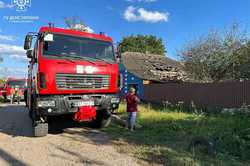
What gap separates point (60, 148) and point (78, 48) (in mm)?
3207

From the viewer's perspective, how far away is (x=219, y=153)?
24.0ft

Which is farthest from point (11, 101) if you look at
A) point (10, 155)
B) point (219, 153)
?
point (219, 153)

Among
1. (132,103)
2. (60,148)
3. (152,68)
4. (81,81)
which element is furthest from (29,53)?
(152,68)

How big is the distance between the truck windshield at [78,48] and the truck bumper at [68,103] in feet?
3.84

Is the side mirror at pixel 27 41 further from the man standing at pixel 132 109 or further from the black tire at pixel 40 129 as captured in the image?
the man standing at pixel 132 109

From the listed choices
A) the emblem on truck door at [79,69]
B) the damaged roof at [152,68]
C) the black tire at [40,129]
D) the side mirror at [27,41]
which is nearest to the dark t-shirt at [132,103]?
the emblem on truck door at [79,69]

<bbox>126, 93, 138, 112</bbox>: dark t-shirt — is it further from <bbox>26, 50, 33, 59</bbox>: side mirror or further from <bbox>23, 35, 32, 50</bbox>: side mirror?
<bbox>23, 35, 32, 50</bbox>: side mirror

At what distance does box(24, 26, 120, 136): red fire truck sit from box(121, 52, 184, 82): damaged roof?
19723 millimetres

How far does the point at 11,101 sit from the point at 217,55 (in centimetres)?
1659

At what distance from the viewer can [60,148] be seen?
812 centimetres

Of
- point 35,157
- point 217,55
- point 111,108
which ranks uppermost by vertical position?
point 217,55

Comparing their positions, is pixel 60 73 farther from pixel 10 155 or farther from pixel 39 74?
pixel 10 155

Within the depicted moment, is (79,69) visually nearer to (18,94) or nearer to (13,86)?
(18,94)

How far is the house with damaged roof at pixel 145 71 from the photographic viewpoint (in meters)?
30.2
